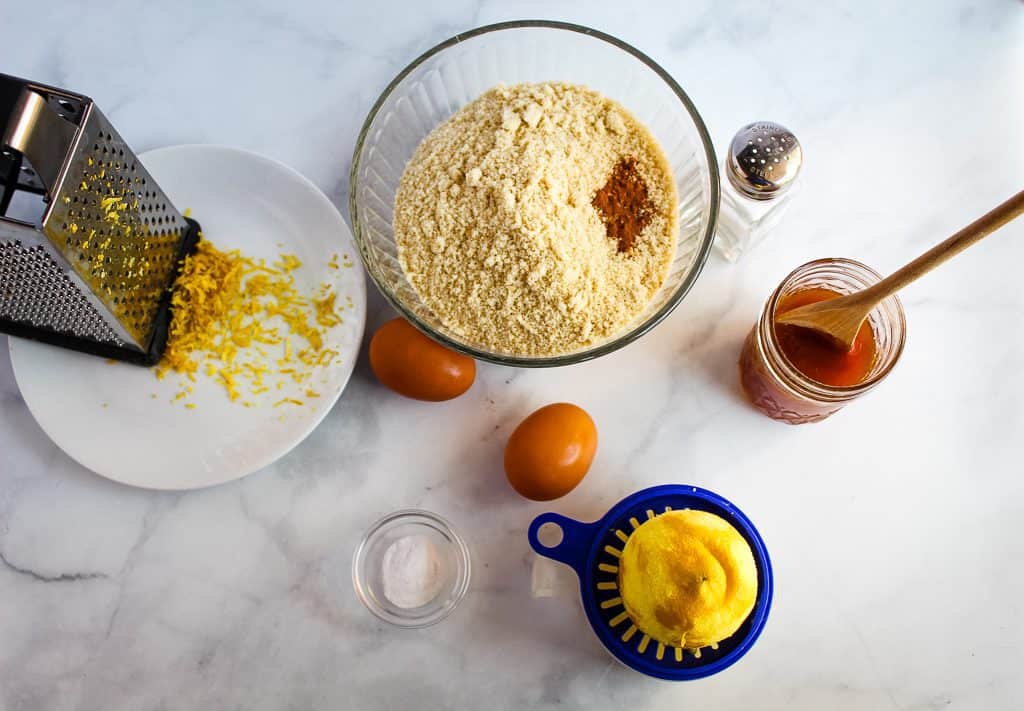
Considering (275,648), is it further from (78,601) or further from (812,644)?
(812,644)

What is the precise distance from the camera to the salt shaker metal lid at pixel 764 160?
116 cm

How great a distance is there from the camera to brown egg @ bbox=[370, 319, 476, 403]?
1.18 meters

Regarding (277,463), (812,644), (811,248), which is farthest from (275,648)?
(811,248)

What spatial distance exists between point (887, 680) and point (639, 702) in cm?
39

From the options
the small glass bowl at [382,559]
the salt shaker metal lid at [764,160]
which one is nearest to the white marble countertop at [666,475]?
the small glass bowl at [382,559]

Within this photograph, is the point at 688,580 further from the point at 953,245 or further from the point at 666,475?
the point at 953,245

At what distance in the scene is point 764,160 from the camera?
3.80ft

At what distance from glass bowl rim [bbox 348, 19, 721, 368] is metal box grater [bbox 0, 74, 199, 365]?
0.31 meters

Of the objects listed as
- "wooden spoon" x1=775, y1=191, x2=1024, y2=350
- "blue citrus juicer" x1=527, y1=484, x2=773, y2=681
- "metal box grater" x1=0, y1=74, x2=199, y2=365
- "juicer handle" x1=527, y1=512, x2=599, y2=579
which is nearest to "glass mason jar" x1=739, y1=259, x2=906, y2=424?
"wooden spoon" x1=775, y1=191, x2=1024, y2=350

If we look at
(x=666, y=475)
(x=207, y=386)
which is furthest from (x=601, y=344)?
(x=207, y=386)

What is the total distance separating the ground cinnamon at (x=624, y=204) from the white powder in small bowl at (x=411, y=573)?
55 centimetres

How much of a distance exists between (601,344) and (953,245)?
1.48 ft

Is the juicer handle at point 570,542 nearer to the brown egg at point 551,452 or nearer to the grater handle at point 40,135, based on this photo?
the brown egg at point 551,452

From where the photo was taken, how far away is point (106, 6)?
140 cm
